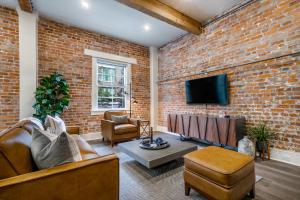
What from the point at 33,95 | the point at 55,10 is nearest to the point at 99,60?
the point at 55,10

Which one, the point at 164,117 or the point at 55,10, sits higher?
the point at 55,10

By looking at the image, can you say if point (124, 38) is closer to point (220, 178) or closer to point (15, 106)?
point (15, 106)

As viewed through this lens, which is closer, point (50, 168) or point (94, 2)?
point (50, 168)

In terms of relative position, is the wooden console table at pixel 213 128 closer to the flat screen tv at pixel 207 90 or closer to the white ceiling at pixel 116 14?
the flat screen tv at pixel 207 90

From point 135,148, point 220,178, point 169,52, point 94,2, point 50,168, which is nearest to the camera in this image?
point 50,168

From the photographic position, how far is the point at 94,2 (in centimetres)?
302

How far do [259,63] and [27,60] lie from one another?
16.2 feet

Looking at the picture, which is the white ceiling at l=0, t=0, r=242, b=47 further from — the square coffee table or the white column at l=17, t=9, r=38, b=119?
the square coffee table

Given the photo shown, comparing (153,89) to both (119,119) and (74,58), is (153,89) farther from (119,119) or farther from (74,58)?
(74,58)

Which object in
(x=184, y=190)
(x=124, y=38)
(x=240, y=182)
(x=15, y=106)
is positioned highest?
(x=124, y=38)

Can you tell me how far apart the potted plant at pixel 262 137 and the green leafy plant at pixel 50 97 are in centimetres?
406

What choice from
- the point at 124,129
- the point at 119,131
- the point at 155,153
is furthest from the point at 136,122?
the point at 155,153

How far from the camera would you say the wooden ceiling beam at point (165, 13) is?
2.81 metres

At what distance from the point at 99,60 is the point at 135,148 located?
10.3ft
